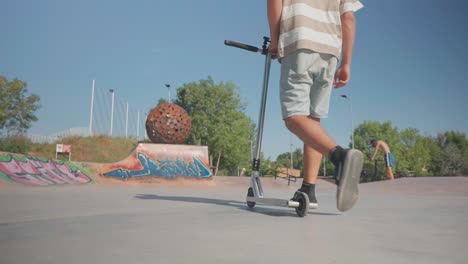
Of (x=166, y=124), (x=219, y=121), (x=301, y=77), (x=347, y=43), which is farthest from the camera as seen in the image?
(x=219, y=121)

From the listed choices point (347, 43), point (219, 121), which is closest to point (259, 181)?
point (347, 43)

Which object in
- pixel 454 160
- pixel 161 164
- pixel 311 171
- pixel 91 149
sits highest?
pixel 454 160

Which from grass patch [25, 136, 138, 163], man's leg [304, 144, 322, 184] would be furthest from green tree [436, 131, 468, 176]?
man's leg [304, 144, 322, 184]

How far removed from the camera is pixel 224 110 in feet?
137

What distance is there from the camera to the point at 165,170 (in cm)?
1478

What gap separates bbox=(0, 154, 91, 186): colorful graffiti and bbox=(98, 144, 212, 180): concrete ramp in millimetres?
1197

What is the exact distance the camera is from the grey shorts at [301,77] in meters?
2.57

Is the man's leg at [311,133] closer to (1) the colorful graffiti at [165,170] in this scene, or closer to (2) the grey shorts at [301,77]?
(2) the grey shorts at [301,77]

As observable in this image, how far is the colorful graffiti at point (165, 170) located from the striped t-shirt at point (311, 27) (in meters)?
12.7

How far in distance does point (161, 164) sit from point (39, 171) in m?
4.95

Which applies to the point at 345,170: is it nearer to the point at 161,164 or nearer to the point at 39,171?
the point at 39,171

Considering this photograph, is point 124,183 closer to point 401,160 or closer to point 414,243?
point 414,243

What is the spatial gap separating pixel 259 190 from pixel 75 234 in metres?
2.06

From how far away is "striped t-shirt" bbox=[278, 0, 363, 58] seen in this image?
2.59m
